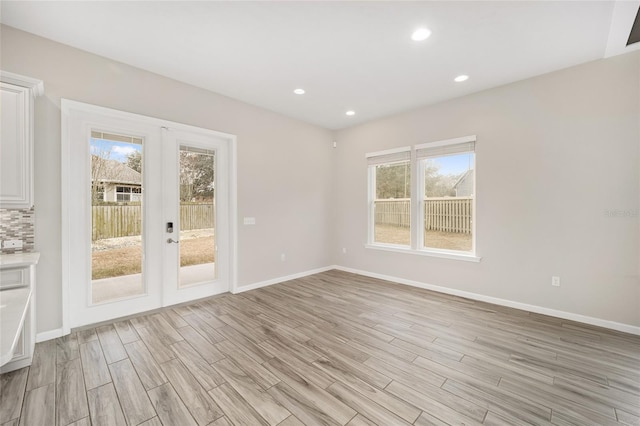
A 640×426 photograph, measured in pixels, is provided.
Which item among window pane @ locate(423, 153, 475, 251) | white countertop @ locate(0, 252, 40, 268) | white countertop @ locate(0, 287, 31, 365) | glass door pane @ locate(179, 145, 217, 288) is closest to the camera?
white countertop @ locate(0, 287, 31, 365)

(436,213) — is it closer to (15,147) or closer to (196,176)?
(196,176)

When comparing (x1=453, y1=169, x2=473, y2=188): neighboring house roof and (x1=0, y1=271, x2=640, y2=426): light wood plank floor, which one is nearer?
(x1=0, y1=271, x2=640, y2=426): light wood plank floor

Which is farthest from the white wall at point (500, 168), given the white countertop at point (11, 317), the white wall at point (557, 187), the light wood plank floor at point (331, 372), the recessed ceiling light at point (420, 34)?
the recessed ceiling light at point (420, 34)

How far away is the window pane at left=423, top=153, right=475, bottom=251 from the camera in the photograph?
4051mm

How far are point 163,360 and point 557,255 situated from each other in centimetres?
455

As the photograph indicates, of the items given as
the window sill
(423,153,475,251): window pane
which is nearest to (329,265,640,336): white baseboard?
the window sill

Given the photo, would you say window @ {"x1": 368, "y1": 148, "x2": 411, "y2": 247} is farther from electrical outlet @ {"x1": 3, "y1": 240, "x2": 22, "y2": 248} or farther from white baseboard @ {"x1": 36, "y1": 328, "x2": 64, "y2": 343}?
electrical outlet @ {"x1": 3, "y1": 240, "x2": 22, "y2": 248}

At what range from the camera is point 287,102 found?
167 inches

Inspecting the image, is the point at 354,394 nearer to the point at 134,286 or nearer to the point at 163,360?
the point at 163,360

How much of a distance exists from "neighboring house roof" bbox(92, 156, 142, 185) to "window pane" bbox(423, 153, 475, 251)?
14.3 feet

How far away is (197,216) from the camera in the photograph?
3.83 metres

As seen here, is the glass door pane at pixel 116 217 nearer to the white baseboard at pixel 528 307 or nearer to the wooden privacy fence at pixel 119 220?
the wooden privacy fence at pixel 119 220

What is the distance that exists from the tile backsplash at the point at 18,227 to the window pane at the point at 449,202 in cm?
507

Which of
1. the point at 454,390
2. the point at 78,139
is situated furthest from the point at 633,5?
the point at 78,139
